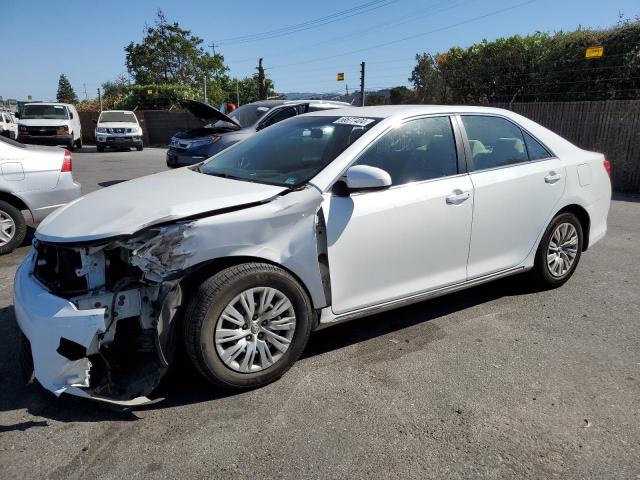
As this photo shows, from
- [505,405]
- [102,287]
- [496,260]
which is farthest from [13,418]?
[496,260]

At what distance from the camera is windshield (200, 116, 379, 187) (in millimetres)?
3424

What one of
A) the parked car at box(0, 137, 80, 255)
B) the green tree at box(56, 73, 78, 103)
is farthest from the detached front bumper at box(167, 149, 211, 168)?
the green tree at box(56, 73, 78, 103)

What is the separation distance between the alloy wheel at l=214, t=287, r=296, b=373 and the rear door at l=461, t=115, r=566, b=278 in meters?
1.59

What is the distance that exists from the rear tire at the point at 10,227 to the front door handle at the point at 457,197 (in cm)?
480

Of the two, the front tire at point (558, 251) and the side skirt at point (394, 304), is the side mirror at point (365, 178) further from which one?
the front tire at point (558, 251)

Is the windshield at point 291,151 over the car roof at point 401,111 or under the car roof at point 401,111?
under

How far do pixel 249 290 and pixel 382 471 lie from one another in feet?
3.82

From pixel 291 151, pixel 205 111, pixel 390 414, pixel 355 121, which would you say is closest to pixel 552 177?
pixel 355 121

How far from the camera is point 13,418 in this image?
2.75 m

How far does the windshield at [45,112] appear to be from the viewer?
19422mm

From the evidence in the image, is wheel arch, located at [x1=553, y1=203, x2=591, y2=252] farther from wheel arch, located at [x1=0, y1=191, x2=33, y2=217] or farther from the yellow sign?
the yellow sign

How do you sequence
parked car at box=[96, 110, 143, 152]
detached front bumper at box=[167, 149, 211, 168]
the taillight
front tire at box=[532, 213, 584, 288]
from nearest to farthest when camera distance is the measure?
front tire at box=[532, 213, 584, 288], the taillight, detached front bumper at box=[167, 149, 211, 168], parked car at box=[96, 110, 143, 152]

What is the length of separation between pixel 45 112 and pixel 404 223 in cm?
2036

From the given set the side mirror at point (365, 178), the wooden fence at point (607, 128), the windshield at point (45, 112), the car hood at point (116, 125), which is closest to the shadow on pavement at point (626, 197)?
the wooden fence at point (607, 128)
